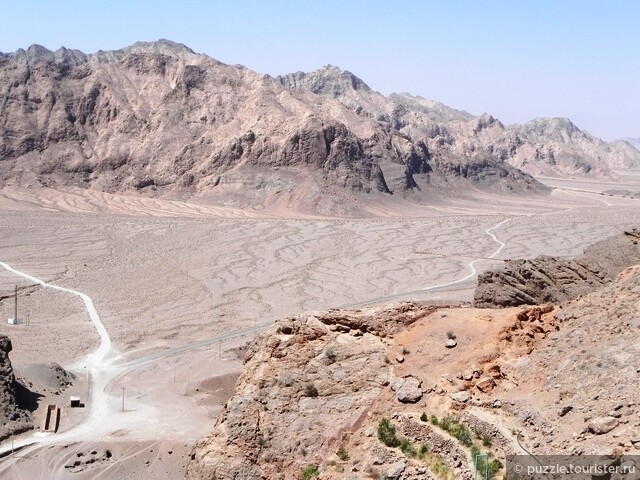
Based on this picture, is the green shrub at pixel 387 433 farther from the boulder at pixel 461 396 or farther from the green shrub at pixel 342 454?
the boulder at pixel 461 396

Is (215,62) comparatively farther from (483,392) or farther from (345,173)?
(483,392)

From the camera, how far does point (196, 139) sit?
105 metres

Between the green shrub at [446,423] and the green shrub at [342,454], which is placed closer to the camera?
the green shrub at [446,423]

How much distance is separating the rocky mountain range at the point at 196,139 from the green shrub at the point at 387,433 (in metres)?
81.6

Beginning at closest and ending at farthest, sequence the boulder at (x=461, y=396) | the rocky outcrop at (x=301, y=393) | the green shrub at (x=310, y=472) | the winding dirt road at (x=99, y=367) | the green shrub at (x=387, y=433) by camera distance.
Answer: the green shrub at (x=387, y=433) → the boulder at (x=461, y=396) → the green shrub at (x=310, y=472) → the rocky outcrop at (x=301, y=393) → the winding dirt road at (x=99, y=367)

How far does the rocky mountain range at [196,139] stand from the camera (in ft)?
325

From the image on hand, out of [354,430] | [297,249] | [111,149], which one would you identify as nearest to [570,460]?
[354,430]

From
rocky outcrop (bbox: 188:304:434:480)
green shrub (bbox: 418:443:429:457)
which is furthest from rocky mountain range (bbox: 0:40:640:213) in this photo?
green shrub (bbox: 418:443:429:457)

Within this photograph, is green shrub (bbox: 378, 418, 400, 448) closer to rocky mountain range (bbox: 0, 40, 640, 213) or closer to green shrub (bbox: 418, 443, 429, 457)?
green shrub (bbox: 418, 443, 429, 457)

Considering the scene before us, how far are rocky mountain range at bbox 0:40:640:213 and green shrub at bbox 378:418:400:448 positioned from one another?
81.6 metres

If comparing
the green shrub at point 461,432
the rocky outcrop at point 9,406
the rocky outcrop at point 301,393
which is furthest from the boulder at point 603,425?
the rocky outcrop at point 9,406

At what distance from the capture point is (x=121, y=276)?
53.1m

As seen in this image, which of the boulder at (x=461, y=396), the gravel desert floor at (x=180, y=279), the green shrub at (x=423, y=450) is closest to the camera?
the green shrub at (x=423, y=450)

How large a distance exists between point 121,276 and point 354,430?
140ft
